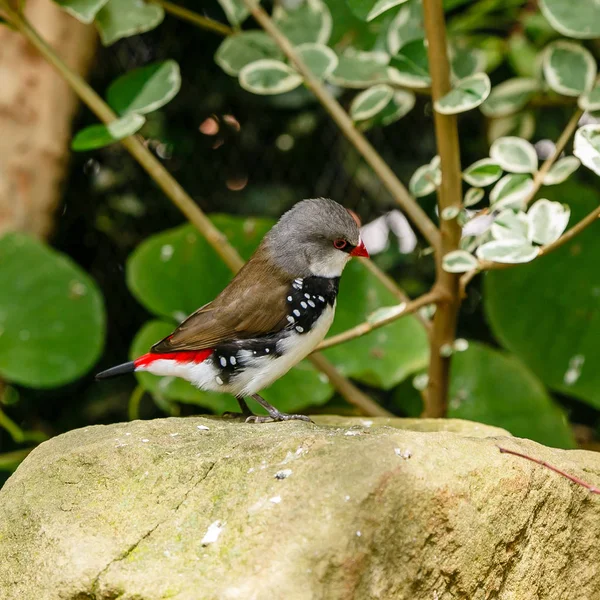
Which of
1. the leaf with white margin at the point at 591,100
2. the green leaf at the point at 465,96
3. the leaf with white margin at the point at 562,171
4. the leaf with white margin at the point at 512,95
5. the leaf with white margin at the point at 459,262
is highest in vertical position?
the green leaf at the point at 465,96

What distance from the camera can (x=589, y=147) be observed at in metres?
2.70

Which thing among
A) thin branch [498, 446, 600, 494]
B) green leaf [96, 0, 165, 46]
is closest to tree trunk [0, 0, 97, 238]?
green leaf [96, 0, 165, 46]

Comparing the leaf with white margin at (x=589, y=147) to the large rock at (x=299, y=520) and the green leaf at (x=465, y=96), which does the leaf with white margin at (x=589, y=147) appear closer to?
the green leaf at (x=465, y=96)

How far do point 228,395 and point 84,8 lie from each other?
5.82ft

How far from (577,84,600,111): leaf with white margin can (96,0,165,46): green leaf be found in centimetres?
183

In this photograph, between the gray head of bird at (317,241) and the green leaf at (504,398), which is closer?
the gray head of bird at (317,241)

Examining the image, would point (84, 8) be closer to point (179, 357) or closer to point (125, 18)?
point (125, 18)

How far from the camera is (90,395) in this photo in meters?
4.82

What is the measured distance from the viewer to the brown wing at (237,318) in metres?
2.92

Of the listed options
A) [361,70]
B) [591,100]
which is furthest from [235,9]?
[591,100]

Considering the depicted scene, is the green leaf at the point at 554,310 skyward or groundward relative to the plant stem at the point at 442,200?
groundward

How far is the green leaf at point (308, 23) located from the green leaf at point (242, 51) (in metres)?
0.11

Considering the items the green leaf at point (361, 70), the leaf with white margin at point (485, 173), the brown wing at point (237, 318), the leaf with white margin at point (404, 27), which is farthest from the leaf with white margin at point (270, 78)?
the brown wing at point (237, 318)

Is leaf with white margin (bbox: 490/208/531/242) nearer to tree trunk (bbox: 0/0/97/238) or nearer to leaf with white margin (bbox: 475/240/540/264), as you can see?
leaf with white margin (bbox: 475/240/540/264)
